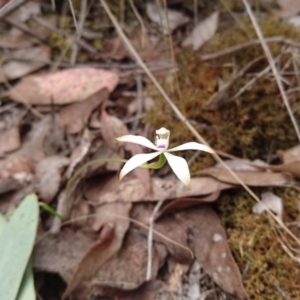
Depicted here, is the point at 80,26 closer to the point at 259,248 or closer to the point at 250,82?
the point at 250,82

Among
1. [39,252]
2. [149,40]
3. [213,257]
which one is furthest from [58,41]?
[213,257]

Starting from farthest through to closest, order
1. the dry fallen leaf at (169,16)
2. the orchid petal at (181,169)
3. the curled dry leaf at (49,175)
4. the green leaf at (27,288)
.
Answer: the dry fallen leaf at (169,16) → the curled dry leaf at (49,175) → the green leaf at (27,288) → the orchid petal at (181,169)

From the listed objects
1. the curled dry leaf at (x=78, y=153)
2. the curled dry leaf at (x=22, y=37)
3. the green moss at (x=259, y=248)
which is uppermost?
the curled dry leaf at (x=22, y=37)

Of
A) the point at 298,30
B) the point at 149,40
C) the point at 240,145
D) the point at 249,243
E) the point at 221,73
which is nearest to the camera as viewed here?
the point at 249,243

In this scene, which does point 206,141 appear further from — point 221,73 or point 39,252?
point 39,252

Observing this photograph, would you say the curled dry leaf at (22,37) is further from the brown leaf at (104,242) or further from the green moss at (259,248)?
the green moss at (259,248)

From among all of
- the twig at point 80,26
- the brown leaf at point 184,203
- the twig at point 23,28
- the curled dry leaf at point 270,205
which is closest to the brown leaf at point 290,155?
the curled dry leaf at point 270,205
